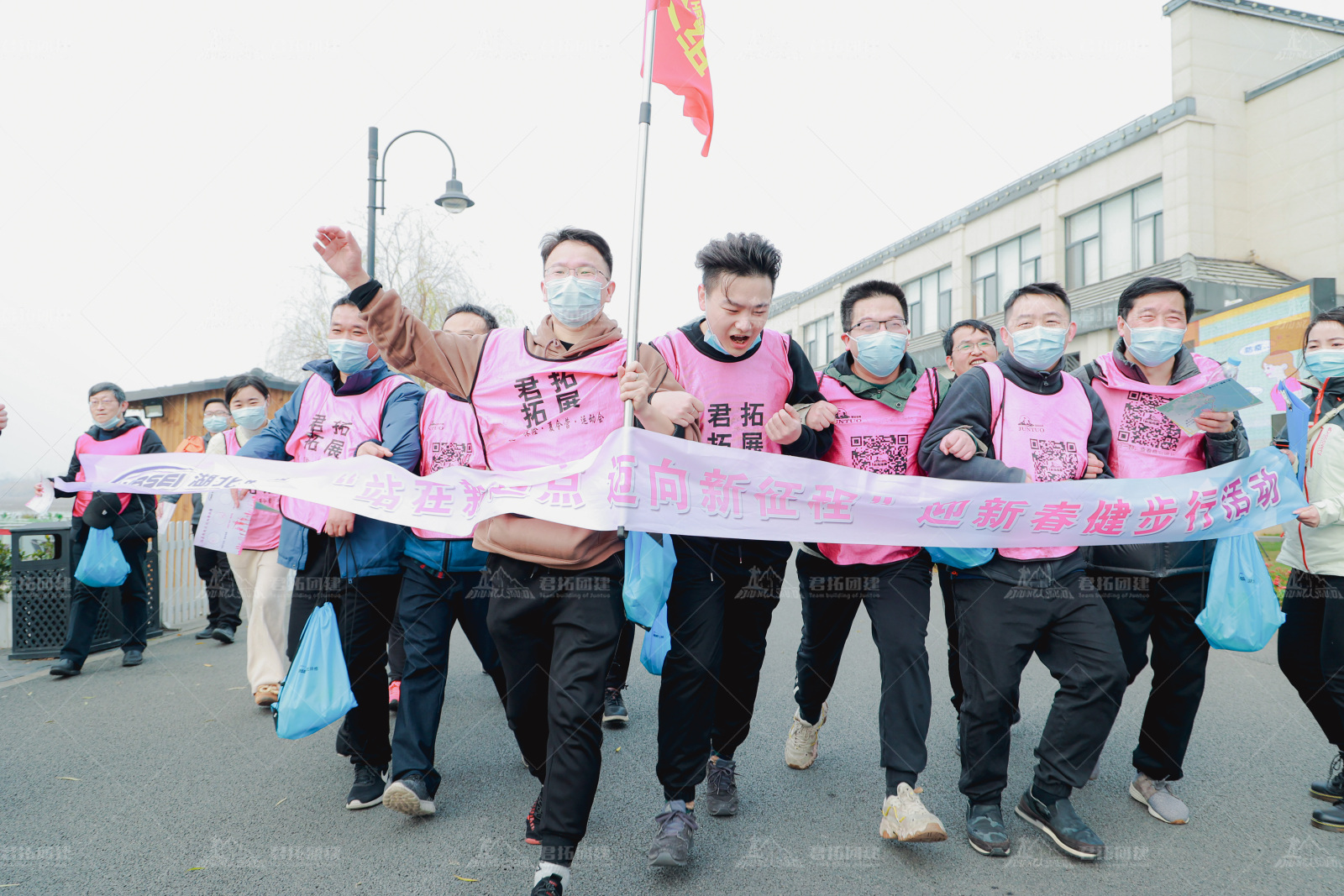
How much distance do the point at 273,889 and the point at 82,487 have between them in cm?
206

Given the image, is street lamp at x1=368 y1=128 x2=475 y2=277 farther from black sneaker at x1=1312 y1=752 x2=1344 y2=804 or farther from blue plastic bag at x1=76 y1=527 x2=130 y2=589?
black sneaker at x1=1312 y1=752 x2=1344 y2=804

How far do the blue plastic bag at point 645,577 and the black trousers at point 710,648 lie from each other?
0.90 ft

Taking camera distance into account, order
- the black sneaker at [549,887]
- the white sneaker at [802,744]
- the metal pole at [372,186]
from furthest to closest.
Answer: the metal pole at [372,186] → the white sneaker at [802,744] → the black sneaker at [549,887]

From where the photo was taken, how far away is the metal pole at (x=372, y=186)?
1011cm

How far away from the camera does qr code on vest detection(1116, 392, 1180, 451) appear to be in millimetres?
3475

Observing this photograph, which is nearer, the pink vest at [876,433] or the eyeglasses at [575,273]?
the eyeglasses at [575,273]

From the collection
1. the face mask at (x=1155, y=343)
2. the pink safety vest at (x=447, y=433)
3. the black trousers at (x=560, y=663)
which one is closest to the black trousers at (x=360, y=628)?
the pink safety vest at (x=447, y=433)

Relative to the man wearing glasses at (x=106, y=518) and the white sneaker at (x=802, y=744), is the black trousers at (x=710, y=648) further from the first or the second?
the man wearing glasses at (x=106, y=518)

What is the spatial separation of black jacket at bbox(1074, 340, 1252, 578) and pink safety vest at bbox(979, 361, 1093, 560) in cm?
33

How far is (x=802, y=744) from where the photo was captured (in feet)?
12.4

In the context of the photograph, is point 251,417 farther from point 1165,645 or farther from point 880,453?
point 1165,645

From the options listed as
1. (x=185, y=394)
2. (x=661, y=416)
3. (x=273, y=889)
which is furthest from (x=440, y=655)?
(x=185, y=394)

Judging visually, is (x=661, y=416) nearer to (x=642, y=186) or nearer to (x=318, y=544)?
(x=642, y=186)

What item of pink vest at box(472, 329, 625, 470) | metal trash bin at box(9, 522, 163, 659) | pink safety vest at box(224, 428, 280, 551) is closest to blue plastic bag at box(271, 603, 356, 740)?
pink vest at box(472, 329, 625, 470)
